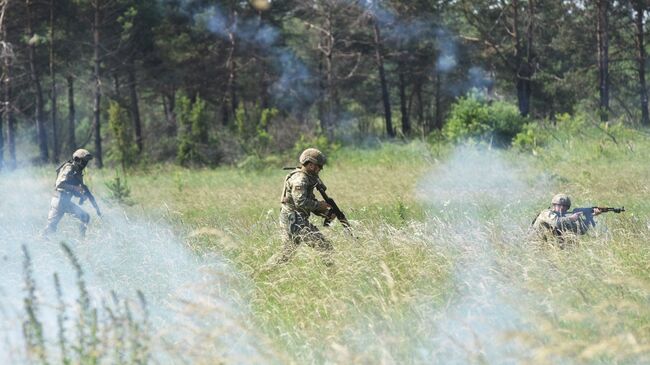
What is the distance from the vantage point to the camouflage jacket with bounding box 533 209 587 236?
27.3 ft

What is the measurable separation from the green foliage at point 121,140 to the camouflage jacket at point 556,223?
1820cm

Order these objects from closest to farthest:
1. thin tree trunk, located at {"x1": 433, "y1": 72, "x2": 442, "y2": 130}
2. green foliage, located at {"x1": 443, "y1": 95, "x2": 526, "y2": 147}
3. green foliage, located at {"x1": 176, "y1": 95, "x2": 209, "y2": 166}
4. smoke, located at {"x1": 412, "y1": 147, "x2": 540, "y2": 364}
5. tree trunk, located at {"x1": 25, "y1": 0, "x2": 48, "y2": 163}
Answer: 1. smoke, located at {"x1": 412, "y1": 147, "x2": 540, "y2": 364}
2. green foliage, located at {"x1": 443, "y1": 95, "x2": 526, "y2": 147}
3. green foliage, located at {"x1": 176, "y1": 95, "x2": 209, "y2": 166}
4. tree trunk, located at {"x1": 25, "y1": 0, "x2": 48, "y2": 163}
5. thin tree trunk, located at {"x1": 433, "y1": 72, "x2": 442, "y2": 130}

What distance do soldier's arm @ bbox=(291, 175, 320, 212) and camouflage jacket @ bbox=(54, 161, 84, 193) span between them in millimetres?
4559

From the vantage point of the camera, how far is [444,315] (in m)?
5.70

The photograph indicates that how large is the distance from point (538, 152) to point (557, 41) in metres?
11.6

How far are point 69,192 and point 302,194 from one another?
4664 mm

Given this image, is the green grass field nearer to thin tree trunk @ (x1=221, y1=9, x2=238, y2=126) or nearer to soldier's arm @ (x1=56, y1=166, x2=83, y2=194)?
soldier's arm @ (x1=56, y1=166, x2=83, y2=194)

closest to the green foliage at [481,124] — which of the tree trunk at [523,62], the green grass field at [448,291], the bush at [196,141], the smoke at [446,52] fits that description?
the tree trunk at [523,62]

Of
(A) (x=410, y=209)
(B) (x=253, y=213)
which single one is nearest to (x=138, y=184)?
(B) (x=253, y=213)

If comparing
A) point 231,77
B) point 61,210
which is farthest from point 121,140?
point 61,210

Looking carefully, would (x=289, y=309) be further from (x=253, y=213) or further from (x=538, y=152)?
(x=538, y=152)

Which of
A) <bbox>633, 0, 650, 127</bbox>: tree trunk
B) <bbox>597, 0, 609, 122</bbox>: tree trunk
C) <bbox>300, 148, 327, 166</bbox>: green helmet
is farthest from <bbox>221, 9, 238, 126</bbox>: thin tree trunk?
<bbox>300, 148, 327, 166</bbox>: green helmet

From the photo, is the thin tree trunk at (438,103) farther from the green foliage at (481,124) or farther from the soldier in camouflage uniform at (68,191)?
the soldier in camouflage uniform at (68,191)

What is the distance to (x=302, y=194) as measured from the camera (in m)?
8.25
